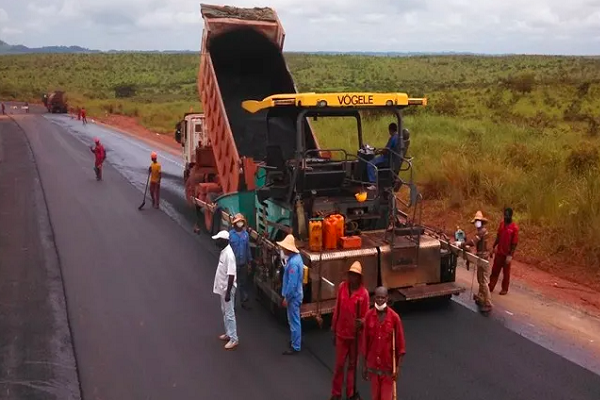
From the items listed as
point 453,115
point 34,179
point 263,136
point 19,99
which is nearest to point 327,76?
point 19,99

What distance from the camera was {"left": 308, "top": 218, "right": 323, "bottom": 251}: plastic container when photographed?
732cm

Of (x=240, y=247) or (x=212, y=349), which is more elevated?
(x=240, y=247)

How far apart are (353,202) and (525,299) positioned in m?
2.86

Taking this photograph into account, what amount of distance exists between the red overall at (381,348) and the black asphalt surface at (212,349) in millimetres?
899

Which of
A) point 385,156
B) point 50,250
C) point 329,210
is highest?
point 385,156

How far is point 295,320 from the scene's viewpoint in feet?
21.4

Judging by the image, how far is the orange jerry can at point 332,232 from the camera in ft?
24.3

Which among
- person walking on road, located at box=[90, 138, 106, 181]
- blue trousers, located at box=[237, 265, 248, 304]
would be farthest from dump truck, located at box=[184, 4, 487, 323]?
person walking on road, located at box=[90, 138, 106, 181]

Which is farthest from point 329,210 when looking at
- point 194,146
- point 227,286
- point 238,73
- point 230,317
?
point 194,146

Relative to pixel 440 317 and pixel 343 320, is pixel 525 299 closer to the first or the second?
pixel 440 317

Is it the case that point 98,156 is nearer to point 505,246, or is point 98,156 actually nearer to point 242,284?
point 242,284

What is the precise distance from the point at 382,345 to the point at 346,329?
0.62 metres

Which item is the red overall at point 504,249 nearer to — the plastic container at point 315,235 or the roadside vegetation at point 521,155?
the roadside vegetation at point 521,155

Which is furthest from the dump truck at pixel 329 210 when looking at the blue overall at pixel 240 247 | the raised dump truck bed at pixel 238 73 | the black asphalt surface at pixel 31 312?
the black asphalt surface at pixel 31 312
